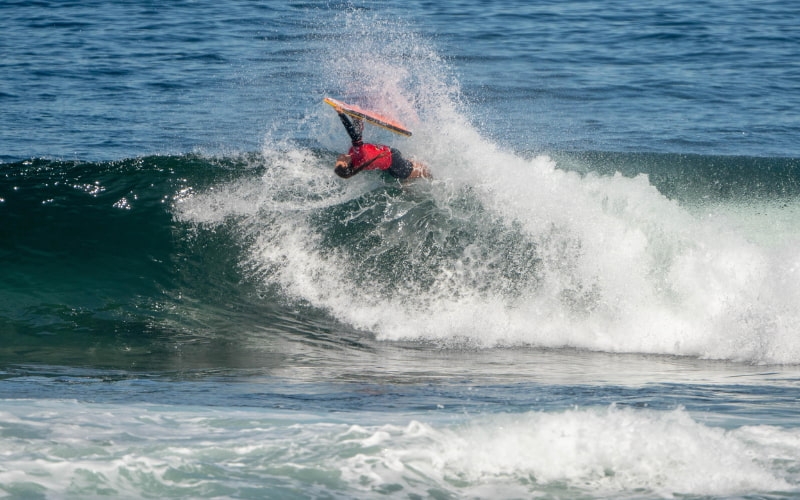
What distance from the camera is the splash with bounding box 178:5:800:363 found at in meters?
9.16

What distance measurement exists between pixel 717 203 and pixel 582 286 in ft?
14.4

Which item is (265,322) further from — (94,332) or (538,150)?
(538,150)

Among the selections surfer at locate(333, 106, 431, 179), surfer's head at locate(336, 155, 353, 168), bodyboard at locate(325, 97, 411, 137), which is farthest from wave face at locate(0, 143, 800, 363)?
surfer's head at locate(336, 155, 353, 168)

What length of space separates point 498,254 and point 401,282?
115 centimetres

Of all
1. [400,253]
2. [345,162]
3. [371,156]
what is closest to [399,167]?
[371,156]

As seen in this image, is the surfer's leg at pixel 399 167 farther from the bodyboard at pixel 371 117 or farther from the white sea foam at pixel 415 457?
the white sea foam at pixel 415 457

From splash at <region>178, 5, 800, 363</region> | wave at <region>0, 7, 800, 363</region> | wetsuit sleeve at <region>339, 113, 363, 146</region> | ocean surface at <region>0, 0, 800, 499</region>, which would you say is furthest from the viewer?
wetsuit sleeve at <region>339, 113, 363, 146</region>

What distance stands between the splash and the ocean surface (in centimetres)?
3

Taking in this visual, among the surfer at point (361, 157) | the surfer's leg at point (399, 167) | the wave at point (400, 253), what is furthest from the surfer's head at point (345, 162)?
the wave at point (400, 253)

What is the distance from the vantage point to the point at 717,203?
12922 mm

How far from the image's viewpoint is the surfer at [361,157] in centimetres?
1005

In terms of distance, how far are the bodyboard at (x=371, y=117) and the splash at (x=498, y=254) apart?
0.91m

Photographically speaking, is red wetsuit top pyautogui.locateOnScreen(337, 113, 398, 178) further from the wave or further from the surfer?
the wave

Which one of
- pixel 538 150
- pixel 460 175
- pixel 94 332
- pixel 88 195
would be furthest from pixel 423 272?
pixel 538 150
